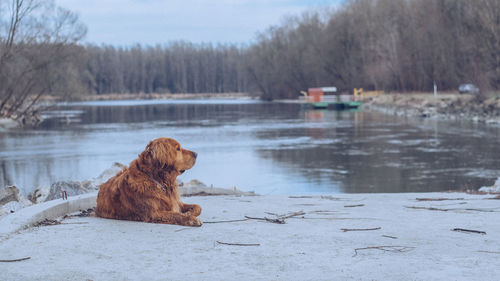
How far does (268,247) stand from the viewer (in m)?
5.09

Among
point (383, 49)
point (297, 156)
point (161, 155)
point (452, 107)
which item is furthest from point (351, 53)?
point (161, 155)

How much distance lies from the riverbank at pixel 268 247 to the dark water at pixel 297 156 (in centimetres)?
769

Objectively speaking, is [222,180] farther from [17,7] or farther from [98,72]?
[98,72]

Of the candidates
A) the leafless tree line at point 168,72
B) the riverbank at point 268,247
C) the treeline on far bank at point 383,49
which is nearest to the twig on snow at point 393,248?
the riverbank at point 268,247

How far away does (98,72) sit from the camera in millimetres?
151250

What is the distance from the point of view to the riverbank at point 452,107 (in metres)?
37.5

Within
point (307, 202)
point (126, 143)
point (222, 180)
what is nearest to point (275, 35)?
point (126, 143)

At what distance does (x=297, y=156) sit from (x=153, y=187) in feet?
51.4

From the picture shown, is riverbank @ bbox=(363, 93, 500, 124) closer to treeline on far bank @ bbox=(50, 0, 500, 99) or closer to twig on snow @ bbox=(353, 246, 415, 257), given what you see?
treeline on far bank @ bbox=(50, 0, 500, 99)

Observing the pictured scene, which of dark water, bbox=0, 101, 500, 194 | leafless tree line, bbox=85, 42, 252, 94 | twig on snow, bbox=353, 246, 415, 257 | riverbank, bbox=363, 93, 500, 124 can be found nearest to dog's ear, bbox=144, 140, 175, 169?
twig on snow, bbox=353, 246, 415, 257

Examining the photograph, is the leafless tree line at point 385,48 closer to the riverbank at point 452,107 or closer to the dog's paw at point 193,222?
the riverbank at point 452,107

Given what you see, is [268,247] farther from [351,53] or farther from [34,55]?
[351,53]

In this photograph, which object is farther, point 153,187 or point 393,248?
point 153,187

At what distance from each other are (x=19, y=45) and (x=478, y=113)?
3049 cm
